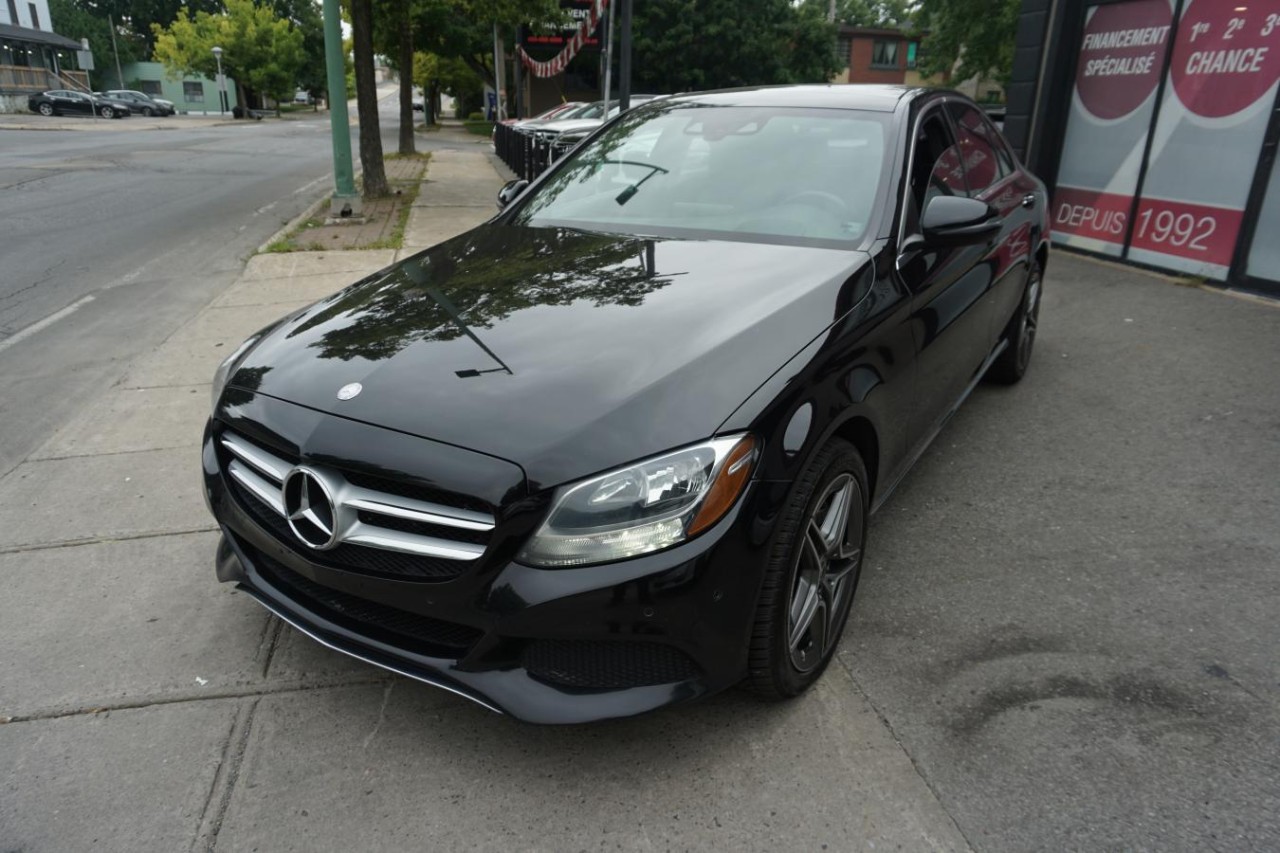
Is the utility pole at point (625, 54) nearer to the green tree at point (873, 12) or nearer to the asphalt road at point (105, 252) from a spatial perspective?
the asphalt road at point (105, 252)

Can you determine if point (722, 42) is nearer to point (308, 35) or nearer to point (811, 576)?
point (811, 576)

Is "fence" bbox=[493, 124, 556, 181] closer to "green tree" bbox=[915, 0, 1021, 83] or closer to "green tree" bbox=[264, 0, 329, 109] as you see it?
"green tree" bbox=[915, 0, 1021, 83]

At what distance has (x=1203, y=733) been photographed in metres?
2.49

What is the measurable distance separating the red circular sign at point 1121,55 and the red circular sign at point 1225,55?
263 mm

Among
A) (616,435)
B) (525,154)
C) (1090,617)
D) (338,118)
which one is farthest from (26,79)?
(1090,617)

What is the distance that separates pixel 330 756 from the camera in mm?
2396

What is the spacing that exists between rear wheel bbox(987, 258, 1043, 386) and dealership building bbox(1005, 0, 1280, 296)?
3.34 m

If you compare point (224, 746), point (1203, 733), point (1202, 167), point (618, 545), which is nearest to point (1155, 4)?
point (1202, 167)

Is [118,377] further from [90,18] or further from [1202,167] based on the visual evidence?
[90,18]

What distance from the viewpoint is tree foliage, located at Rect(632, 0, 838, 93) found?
3791cm

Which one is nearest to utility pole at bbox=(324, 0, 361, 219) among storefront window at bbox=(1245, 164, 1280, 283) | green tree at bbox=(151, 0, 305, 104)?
storefront window at bbox=(1245, 164, 1280, 283)

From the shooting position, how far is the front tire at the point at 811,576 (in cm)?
229

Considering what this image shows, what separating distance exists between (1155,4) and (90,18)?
89.4 m

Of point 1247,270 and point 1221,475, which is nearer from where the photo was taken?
point 1221,475
